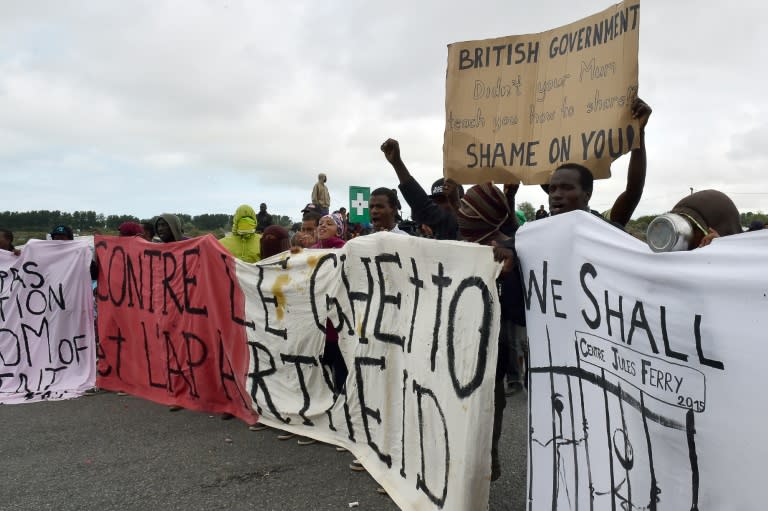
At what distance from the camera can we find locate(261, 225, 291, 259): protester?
5.38m

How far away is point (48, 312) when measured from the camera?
251 inches

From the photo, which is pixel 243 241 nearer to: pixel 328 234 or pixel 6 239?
pixel 328 234

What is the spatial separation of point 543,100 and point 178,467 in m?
3.43

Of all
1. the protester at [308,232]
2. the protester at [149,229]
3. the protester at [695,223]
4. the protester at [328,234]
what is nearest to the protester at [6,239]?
the protester at [149,229]

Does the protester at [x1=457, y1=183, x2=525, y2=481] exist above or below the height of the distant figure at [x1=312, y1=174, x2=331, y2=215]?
below

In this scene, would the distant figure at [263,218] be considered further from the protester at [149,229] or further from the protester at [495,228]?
the protester at [495,228]

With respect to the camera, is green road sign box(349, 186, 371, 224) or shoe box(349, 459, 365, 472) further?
green road sign box(349, 186, 371, 224)

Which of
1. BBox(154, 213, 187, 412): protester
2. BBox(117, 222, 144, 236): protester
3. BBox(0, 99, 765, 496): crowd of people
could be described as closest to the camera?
BBox(0, 99, 765, 496): crowd of people

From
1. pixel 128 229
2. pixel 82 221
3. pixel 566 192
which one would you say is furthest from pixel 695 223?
pixel 82 221

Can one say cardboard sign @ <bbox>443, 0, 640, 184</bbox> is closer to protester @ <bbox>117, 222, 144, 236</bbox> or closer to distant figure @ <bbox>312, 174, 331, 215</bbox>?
protester @ <bbox>117, 222, 144, 236</bbox>

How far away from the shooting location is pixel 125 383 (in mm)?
6094

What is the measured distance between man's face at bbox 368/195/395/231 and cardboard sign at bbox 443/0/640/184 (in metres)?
0.66

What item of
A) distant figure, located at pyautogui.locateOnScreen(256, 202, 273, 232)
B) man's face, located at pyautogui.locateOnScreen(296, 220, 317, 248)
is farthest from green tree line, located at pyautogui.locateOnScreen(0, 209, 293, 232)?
man's face, located at pyautogui.locateOnScreen(296, 220, 317, 248)

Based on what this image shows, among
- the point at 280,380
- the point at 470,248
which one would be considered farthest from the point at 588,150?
the point at 280,380
